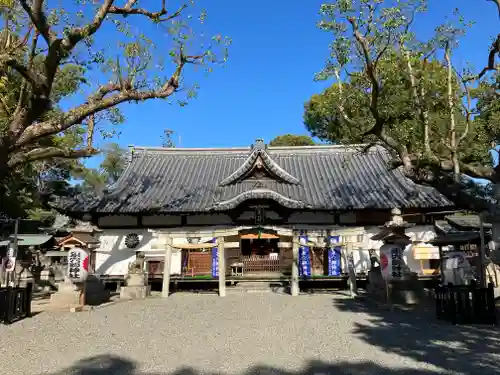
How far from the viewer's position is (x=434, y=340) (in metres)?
7.62

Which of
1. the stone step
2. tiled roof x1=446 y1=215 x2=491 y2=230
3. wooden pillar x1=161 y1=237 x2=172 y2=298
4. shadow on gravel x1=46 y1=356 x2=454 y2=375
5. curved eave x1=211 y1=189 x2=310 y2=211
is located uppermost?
curved eave x1=211 y1=189 x2=310 y2=211

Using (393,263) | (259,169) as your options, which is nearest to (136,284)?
(259,169)

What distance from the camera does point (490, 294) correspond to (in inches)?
352

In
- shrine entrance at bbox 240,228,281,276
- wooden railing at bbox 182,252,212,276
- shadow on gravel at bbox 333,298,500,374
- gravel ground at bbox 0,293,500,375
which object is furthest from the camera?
wooden railing at bbox 182,252,212,276

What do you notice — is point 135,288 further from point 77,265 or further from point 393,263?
point 393,263

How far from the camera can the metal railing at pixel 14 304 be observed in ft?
33.1

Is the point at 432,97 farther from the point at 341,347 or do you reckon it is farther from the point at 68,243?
the point at 68,243

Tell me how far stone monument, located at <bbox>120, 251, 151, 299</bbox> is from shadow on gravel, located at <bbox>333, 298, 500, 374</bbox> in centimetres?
937

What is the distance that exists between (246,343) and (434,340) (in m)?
3.61

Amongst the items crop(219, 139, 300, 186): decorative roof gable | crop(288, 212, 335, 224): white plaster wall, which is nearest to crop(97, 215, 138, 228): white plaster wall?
crop(219, 139, 300, 186): decorative roof gable

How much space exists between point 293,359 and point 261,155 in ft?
49.7

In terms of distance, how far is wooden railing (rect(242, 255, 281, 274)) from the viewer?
19.2 metres

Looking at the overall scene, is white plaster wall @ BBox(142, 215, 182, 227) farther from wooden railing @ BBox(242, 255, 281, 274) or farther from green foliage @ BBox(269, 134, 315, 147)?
green foliage @ BBox(269, 134, 315, 147)

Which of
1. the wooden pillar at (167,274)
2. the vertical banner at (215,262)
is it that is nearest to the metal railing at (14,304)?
the wooden pillar at (167,274)
